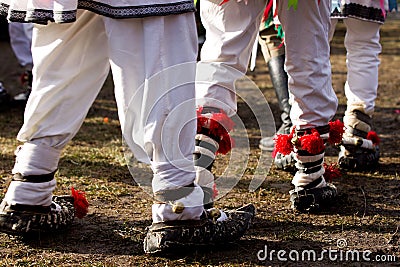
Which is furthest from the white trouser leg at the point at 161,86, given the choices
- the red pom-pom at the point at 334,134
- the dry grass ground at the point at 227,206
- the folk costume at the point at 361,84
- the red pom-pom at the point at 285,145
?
the folk costume at the point at 361,84

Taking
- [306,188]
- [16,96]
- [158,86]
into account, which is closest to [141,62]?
[158,86]

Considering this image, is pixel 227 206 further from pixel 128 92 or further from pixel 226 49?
pixel 128 92

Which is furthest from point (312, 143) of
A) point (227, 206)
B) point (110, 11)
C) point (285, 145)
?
point (110, 11)

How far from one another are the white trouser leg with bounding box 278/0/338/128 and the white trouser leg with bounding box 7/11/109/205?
2.61 ft

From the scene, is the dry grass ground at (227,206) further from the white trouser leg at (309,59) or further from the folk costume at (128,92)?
the white trouser leg at (309,59)

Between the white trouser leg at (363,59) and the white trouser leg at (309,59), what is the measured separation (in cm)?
79

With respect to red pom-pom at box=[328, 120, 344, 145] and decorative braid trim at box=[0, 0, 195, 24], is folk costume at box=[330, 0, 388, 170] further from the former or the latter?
decorative braid trim at box=[0, 0, 195, 24]

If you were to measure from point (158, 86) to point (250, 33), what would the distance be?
0.71 metres

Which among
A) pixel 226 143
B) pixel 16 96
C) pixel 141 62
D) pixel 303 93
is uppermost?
pixel 141 62

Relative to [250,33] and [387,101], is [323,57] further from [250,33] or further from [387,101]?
[387,101]

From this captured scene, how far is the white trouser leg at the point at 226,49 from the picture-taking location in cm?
298

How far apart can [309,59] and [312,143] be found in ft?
1.16

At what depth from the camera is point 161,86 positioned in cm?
249

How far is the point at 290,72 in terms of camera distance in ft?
10.0
